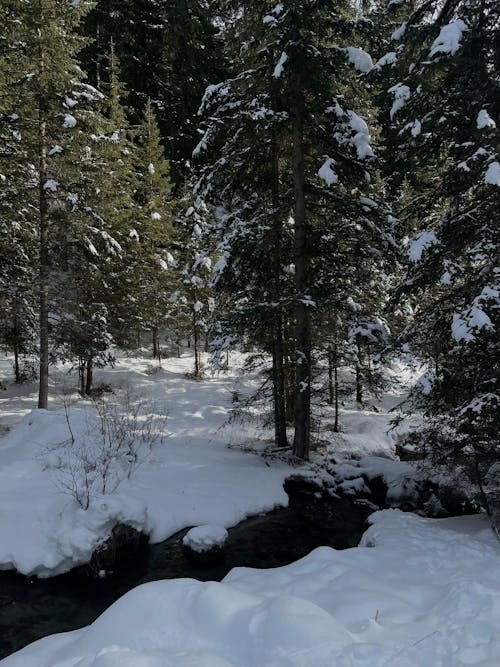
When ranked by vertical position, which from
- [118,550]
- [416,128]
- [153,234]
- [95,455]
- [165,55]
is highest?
[165,55]

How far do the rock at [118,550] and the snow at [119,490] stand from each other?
0.15m

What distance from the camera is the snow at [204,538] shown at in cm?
918

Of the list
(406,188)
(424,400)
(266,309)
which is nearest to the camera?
(424,400)

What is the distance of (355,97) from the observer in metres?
13.8

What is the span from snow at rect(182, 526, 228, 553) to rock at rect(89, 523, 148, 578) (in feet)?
3.08


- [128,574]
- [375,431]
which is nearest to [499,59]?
[128,574]

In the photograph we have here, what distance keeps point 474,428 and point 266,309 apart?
5.57m

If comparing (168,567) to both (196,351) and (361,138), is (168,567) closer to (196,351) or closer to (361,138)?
(361,138)

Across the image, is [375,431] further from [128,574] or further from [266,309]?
[128,574]

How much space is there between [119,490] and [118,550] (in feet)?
5.83

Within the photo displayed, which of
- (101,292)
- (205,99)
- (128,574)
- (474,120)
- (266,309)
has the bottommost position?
(128,574)

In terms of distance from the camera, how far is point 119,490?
10805 mm

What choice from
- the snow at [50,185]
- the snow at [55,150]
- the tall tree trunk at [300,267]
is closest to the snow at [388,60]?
the tall tree trunk at [300,267]

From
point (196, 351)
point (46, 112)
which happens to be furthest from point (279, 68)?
point (196, 351)
